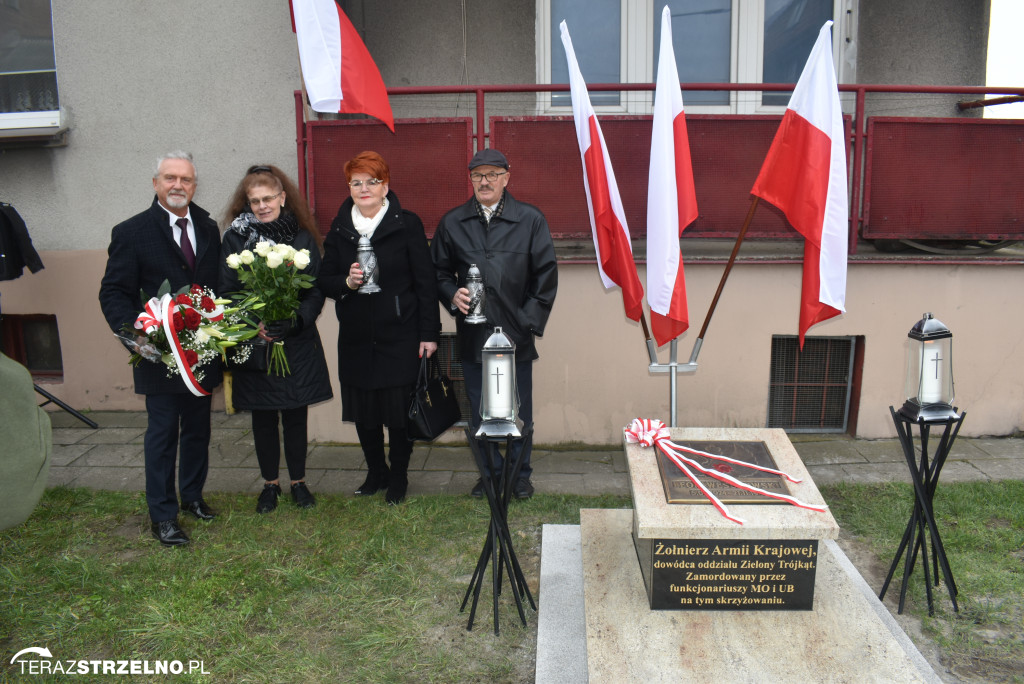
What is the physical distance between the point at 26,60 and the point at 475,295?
5.20m

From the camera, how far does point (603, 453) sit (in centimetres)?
531

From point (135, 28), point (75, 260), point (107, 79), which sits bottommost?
point (75, 260)

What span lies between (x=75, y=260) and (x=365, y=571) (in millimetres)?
4261

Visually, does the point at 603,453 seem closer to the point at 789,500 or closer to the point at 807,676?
the point at 789,500

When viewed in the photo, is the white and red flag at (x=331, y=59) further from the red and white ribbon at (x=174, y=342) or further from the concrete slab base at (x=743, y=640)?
the concrete slab base at (x=743, y=640)

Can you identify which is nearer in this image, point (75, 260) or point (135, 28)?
point (135, 28)

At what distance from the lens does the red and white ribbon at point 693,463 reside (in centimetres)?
284

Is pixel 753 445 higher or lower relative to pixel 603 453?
higher

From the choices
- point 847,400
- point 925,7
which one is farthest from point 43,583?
point 925,7

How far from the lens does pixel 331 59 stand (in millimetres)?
4340

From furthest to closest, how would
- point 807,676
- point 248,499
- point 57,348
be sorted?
point 57,348, point 248,499, point 807,676

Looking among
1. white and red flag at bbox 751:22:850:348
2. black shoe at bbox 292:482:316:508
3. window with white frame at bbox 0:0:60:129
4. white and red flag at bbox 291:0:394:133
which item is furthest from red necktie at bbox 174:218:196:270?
window with white frame at bbox 0:0:60:129

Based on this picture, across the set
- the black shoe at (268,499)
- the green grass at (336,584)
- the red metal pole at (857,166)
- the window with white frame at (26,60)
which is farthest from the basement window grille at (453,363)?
the window with white frame at (26,60)

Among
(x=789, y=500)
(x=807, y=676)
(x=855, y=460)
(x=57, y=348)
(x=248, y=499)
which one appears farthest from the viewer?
(x=57, y=348)
